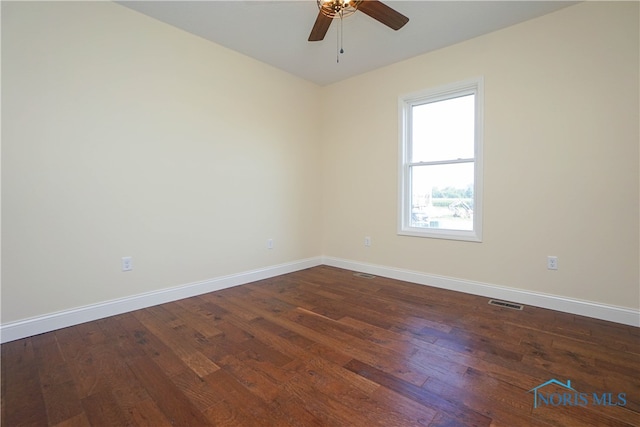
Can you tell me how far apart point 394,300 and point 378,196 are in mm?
1428

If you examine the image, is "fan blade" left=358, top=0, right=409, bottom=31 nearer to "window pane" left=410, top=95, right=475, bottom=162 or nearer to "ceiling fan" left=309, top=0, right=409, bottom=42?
"ceiling fan" left=309, top=0, right=409, bottom=42

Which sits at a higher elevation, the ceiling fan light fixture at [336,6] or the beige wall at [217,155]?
the ceiling fan light fixture at [336,6]

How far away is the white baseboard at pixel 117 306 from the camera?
2076 millimetres

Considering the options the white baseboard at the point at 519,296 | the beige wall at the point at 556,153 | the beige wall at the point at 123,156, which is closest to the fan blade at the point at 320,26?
the beige wall at the point at 123,156

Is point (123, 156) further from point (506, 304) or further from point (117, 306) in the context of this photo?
point (506, 304)

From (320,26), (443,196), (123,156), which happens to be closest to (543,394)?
(443,196)

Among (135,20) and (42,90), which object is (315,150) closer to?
(135,20)

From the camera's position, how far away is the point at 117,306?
249 cm

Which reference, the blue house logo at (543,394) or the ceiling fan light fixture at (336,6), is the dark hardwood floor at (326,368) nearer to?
the blue house logo at (543,394)

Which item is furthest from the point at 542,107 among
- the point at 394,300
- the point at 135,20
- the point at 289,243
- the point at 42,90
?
the point at 42,90

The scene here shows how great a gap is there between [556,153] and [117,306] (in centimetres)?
411

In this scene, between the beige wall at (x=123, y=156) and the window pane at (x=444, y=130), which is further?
the window pane at (x=444, y=130)

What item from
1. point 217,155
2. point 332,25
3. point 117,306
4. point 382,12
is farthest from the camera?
point 217,155

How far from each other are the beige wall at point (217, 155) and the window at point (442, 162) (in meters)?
0.12
